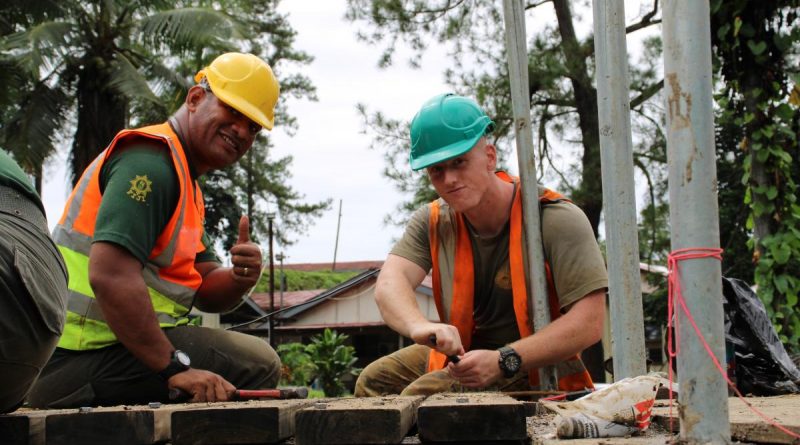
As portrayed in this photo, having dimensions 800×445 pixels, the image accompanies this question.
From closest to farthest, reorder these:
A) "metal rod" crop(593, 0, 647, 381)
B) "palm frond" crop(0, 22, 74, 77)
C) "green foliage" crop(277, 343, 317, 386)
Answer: "metal rod" crop(593, 0, 647, 381)
"palm frond" crop(0, 22, 74, 77)
"green foliage" crop(277, 343, 317, 386)

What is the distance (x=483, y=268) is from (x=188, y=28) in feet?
50.6

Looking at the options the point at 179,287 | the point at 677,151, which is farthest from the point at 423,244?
the point at 677,151

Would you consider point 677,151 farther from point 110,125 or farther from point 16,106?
point 16,106

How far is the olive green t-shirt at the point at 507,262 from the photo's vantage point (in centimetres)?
367

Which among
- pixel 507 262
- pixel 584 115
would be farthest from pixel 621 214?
pixel 584 115

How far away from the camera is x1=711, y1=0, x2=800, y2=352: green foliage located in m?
7.13

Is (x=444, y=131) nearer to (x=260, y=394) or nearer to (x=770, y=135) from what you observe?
(x=260, y=394)

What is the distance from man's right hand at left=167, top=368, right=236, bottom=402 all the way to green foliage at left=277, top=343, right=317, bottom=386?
792 inches

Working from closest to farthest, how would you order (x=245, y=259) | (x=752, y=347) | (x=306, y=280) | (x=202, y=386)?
(x=202, y=386) → (x=245, y=259) → (x=752, y=347) → (x=306, y=280)

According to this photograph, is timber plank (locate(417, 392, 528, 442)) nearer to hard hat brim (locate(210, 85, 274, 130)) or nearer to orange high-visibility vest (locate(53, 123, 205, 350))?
orange high-visibility vest (locate(53, 123, 205, 350))

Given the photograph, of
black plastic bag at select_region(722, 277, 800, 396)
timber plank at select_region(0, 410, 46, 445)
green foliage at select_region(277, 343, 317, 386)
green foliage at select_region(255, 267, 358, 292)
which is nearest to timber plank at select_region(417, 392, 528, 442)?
timber plank at select_region(0, 410, 46, 445)

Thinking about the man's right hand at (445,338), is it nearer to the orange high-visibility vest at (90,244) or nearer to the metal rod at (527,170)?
the metal rod at (527,170)

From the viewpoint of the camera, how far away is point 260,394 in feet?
9.90

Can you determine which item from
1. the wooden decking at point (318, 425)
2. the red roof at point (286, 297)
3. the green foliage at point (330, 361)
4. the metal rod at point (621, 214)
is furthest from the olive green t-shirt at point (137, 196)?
the red roof at point (286, 297)
